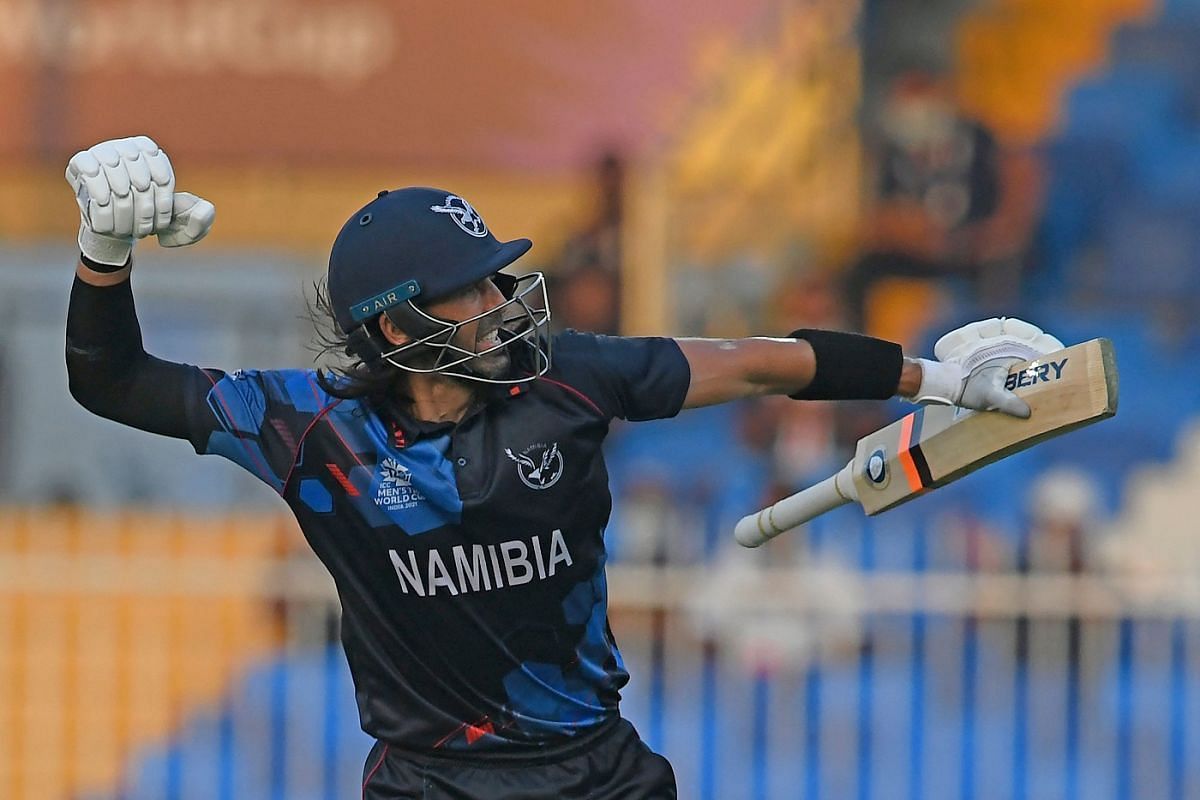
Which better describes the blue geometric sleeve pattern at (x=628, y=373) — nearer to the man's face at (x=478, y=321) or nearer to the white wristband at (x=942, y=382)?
the man's face at (x=478, y=321)

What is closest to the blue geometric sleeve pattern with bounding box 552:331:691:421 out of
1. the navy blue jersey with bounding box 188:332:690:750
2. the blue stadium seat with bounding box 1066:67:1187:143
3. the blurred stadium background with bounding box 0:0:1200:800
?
the navy blue jersey with bounding box 188:332:690:750

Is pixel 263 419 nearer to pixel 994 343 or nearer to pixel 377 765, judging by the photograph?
pixel 377 765

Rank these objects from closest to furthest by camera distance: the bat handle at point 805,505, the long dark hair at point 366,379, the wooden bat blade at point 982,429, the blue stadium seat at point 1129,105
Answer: the wooden bat blade at point 982,429
the long dark hair at point 366,379
the bat handle at point 805,505
the blue stadium seat at point 1129,105

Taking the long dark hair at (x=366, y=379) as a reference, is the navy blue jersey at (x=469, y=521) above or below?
below

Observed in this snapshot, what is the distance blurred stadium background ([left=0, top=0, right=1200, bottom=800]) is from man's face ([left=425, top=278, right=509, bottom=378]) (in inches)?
133

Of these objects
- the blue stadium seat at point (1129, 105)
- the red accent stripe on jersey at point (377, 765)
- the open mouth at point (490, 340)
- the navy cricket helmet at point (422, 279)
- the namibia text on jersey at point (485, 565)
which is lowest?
the red accent stripe on jersey at point (377, 765)

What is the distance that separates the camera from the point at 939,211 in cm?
1026

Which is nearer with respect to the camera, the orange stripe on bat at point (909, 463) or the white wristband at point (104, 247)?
the white wristband at point (104, 247)

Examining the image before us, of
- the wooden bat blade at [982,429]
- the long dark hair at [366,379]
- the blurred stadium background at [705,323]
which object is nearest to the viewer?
the wooden bat blade at [982,429]

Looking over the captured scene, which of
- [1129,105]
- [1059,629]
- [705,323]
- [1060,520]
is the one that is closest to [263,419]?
[1059,629]

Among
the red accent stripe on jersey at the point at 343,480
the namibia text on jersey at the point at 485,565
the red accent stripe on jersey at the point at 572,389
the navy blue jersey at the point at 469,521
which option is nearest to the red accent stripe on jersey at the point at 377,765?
the navy blue jersey at the point at 469,521

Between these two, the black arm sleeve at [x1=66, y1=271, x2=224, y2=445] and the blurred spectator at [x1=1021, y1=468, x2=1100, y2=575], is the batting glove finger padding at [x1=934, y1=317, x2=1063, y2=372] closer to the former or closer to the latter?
the black arm sleeve at [x1=66, y1=271, x2=224, y2=445]

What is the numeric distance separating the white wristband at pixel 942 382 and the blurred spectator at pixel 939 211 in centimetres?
662

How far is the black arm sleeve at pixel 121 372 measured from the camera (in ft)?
11.1
